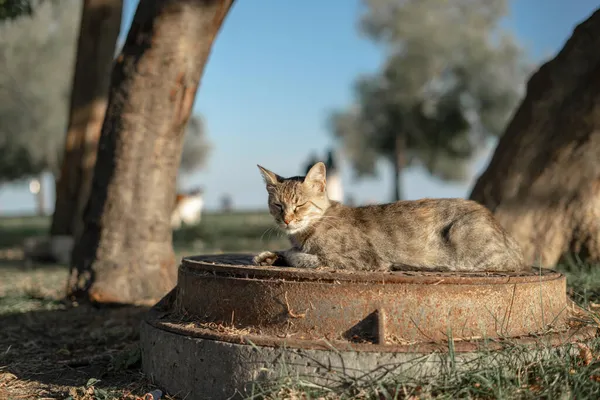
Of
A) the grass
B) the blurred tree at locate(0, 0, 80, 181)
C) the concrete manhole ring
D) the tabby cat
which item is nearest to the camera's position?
the grass

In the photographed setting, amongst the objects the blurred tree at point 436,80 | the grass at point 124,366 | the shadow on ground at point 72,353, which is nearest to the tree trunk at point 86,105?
the grass at point 124,366

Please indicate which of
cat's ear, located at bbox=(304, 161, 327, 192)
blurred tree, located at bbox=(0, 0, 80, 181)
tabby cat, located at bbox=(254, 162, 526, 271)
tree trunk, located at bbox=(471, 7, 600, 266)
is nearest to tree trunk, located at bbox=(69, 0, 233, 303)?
tabby cat, located at bbox=(254, 162, 526, 271)

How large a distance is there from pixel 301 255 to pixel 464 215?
52.2 inches

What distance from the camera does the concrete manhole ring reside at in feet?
13.3

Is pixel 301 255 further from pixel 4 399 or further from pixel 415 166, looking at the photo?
pixel 415 166

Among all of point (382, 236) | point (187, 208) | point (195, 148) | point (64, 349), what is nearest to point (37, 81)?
point (187, 208)

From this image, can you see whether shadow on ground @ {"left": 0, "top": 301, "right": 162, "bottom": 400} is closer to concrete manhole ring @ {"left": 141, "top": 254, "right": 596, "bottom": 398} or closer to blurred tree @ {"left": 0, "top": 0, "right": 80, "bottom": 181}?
concrete manhole ring @ {"left": 141, "top": 254, "right": 596, "bottom": 398}

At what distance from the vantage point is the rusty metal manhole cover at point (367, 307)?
4.14 meters

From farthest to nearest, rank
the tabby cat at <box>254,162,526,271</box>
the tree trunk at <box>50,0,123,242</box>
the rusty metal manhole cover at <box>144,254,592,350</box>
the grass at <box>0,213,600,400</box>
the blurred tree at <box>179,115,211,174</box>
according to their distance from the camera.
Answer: the blurred tree at <box>179,115,211,174</box>, the tree trunk at <box>50,0,123,242</box>, the tabby cat at <box>254,162,526,271</box>, the rusty metal manhole cover at <box>144,254,592,350</box>, the grass at <box>0,213,600,400</box>

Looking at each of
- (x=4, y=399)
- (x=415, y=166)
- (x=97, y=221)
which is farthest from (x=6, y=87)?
(x=4, y=399)

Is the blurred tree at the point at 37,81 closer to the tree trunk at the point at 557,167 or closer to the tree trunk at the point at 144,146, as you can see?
the tree trunk at the point at 144,146

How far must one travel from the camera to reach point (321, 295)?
165 inches

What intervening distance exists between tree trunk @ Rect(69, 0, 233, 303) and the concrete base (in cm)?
338

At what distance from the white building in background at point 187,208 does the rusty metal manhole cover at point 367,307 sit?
56.6 feet
